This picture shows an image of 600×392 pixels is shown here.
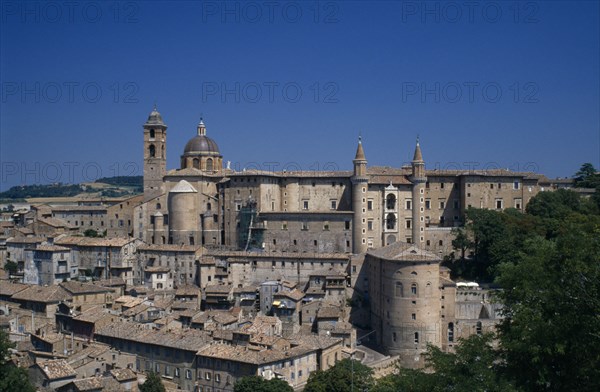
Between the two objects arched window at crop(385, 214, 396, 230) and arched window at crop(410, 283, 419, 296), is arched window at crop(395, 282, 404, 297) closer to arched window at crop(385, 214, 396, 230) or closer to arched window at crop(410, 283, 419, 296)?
arched window at crop(410, 283, 419, 296)

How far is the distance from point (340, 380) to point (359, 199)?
25374 mm

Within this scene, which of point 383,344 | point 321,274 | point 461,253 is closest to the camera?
point 383,344

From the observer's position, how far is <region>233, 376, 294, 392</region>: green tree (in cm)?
3531

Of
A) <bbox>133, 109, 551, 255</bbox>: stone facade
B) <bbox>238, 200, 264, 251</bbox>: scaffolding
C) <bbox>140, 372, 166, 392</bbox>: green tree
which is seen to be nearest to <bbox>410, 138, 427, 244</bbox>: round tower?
<bbox>133, 109, 551, 255</bbox>: stone facade

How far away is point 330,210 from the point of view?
210 ft

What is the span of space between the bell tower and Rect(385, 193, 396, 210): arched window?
25.6 m

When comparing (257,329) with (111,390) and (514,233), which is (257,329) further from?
(514,233)

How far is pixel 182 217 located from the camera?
64125 millimetres

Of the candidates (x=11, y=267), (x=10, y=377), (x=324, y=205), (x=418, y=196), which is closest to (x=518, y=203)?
(x=418, y=196)

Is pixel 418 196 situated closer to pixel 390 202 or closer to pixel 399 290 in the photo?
pixel 390 202

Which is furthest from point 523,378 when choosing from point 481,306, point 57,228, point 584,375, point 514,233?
point 57,228

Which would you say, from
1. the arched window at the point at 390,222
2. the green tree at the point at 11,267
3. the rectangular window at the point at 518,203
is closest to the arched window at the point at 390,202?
the arched window at the point at 390,222

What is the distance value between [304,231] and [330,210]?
15.4 feet

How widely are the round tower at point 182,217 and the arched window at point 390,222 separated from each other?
18670mm
